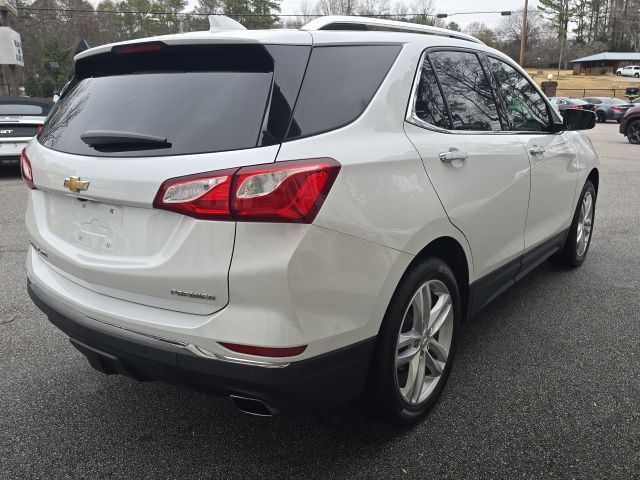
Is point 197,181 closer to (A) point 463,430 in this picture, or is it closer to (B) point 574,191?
(A) point 463,430

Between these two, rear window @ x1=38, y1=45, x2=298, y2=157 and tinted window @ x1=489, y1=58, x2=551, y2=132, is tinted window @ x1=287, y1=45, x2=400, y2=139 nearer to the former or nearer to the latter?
rear window @ x1=38, y1=45, x2=298, y2=157

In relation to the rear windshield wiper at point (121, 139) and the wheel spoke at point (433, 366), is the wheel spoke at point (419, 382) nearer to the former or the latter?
the wheel spoke at point (433, 366)

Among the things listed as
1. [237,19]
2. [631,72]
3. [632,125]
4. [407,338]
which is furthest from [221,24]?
[631,72]

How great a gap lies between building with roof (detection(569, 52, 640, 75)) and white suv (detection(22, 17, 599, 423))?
96979 mm

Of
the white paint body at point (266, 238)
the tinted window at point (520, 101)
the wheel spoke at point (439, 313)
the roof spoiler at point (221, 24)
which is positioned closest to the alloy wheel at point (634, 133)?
the tinted window at point (520, 101)

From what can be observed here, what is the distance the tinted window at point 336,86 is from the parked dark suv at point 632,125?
722 inches

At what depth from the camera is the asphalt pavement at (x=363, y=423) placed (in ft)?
7.79

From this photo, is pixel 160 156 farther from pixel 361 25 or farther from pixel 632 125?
pixel 632 125

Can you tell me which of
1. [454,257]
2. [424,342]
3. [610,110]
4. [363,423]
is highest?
[454,257]

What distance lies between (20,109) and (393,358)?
1053 centimetres

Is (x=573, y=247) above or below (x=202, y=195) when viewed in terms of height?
below

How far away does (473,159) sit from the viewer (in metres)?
2.81

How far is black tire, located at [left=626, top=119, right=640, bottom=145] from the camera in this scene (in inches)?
699

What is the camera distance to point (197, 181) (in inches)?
73.9
